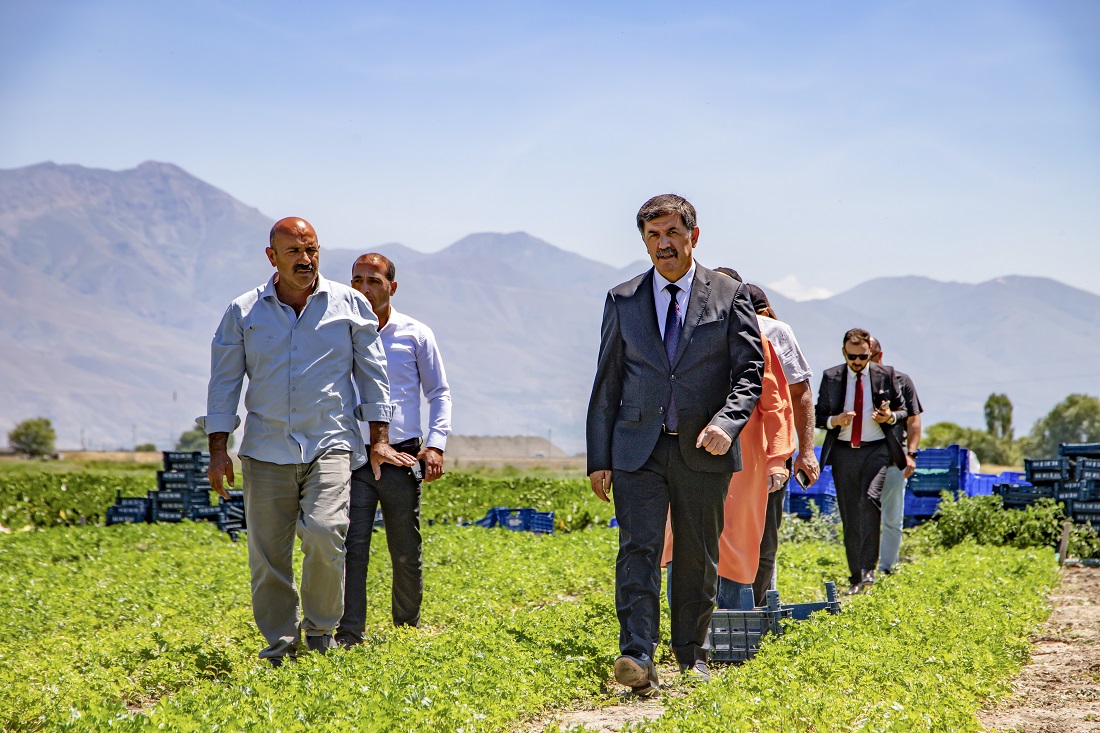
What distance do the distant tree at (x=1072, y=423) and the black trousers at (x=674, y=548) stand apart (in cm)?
11821

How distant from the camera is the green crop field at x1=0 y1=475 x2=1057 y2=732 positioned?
497cm

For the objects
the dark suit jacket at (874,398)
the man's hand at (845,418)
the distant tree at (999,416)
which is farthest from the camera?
the distant tree at (999,416)

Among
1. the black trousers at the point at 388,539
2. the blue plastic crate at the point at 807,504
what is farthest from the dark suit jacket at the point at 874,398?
the blue plastic crate at the point at 807,504

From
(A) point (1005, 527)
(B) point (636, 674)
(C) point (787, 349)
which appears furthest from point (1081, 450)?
(B) point (636, 674)

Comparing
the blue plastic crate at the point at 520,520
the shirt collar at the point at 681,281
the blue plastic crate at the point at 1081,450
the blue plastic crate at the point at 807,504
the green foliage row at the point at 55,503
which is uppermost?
→ the shirt collar at the point at 681,281

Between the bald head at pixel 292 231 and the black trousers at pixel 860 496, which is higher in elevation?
the bald head at pixel 292 231

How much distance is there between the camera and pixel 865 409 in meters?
10.9

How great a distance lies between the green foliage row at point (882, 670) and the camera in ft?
16.3

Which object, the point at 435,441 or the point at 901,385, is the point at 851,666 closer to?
the point at 435,441

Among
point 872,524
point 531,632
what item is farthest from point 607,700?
point 872,524

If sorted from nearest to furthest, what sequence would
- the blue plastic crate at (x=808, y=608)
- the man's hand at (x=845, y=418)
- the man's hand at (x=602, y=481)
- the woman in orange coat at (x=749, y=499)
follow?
1. the man's hand at (x=602, y=481)
2. the woman in orange coat at (x=749, y=499)
3. the blue plastic crate at (x=808, y=608)
4. the man's hand at (x=845, y=418)

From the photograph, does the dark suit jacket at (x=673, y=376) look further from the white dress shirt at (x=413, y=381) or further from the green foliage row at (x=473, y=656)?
the white dress shirt at (x=413, y=381)

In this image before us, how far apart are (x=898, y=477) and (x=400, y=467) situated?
19.1 feet

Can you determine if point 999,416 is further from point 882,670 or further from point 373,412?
point 373,412
